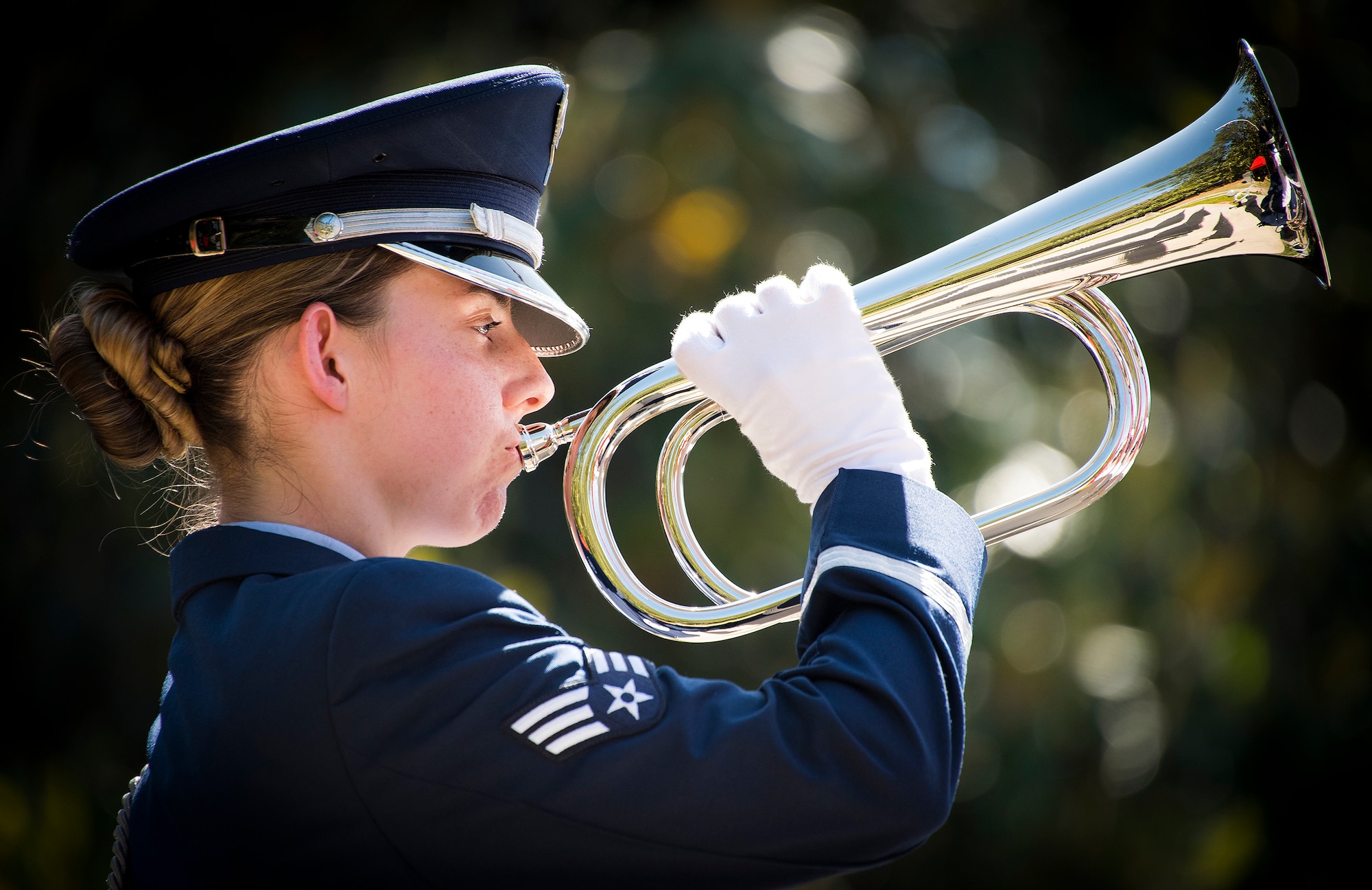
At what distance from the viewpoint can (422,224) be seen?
1485 millimetres

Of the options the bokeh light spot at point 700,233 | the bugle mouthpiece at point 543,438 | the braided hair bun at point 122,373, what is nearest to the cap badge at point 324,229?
the braided hair bun at point 122,373

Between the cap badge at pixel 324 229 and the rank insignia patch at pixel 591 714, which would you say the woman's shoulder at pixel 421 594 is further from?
the cap badge at pixel 324 229

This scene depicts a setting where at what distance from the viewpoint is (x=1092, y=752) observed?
5348 mm

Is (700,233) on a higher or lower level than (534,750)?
higher

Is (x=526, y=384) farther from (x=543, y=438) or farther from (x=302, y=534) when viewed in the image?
A: (x=302, y=534)

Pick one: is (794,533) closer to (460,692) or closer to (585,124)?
(585,124)

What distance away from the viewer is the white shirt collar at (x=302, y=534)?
1.37 meters

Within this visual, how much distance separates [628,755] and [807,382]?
0.53 metres

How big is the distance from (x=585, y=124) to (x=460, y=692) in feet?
14.3

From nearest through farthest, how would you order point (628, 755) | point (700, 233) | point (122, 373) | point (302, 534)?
point (628, 755), point (302, 534), point (122, 373), point (700, 233)

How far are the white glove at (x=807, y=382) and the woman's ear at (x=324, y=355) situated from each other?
431 mm

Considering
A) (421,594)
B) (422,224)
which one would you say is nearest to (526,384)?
→ (422,224)

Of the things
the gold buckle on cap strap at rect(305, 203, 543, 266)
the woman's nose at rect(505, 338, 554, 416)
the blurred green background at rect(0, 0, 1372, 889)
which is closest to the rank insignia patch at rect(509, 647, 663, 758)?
the woman's nose at rect(505, 338, 554, 416)

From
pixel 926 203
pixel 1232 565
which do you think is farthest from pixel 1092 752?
pixel 926 203
